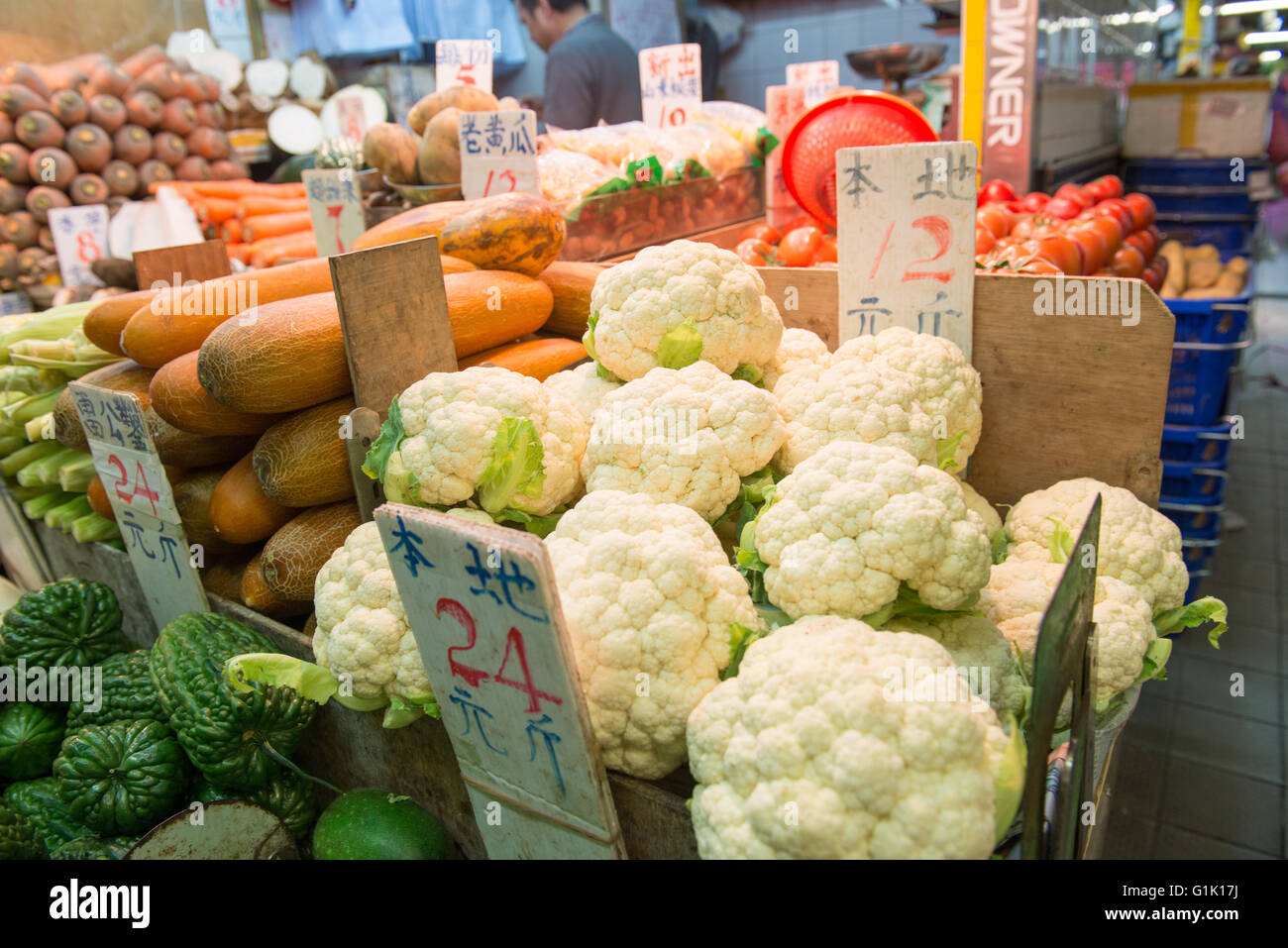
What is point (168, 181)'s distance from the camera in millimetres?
4348

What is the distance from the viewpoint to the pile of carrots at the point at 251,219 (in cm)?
410

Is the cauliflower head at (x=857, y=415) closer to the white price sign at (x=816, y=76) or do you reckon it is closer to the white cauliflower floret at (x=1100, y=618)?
the white cauliflower floret at (x=1100, y=618)

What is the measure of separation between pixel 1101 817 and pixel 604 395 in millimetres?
1276

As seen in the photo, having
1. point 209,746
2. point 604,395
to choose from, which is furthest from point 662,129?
point 209,746

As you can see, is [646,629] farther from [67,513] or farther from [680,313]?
[67,513]

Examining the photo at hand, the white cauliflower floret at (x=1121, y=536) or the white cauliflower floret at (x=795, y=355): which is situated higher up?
the white cauliflower floret at (x=795, y=355)

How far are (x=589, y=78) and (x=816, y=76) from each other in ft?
4.99

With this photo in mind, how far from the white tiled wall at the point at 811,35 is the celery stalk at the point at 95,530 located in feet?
21.5

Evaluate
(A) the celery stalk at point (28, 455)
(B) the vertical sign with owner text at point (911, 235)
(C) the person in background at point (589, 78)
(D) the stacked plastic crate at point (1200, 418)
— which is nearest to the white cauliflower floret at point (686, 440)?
(B) the vertical sign with owner text at point (911, 235)

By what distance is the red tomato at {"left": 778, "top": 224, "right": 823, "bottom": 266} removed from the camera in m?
2.60

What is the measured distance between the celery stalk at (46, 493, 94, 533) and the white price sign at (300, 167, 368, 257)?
98 cm

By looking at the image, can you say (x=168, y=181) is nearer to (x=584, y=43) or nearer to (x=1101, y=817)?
(x=584, y=43)

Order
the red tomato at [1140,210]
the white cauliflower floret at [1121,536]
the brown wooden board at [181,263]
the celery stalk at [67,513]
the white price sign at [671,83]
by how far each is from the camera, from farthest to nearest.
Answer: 1. the red tomato at [1140,210]
2. the white price sign at [671,83]
3. the celery stalk at [67,513]
4. the brown wooden board at [181,263]
5. the white cauliflower floret at [1121,536]
